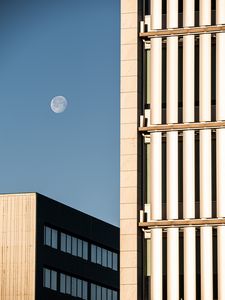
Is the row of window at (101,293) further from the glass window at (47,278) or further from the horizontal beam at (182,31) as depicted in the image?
the horizontal beam at (182,31)

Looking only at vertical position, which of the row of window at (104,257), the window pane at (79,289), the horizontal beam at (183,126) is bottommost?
the window pane at (79,289)

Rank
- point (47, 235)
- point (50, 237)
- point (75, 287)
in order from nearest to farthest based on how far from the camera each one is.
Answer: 1. point (47, 235)
2. point (50, 237)
3. point (75, 287)

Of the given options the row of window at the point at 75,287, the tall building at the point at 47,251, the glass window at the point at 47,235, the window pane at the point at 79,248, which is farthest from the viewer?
the window pane at the point at 79,248

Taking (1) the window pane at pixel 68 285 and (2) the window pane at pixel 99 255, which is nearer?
(1) the window pane at pixel 68 285

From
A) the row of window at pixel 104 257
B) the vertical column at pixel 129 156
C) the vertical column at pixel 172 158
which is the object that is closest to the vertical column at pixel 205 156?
the vertical column at pixel 172 158

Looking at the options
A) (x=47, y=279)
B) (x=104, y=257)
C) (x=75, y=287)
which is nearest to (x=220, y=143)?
(x=47, y=279)

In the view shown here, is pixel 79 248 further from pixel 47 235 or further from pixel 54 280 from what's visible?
pixel 47 235

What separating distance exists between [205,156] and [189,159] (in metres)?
1.00

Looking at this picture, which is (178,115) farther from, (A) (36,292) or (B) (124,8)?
(A) (36,292)

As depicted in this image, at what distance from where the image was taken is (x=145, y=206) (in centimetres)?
7456

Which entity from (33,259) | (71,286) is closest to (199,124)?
(33,259)

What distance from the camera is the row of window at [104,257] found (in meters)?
132

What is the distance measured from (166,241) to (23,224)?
45642mm

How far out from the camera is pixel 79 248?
12825cm
